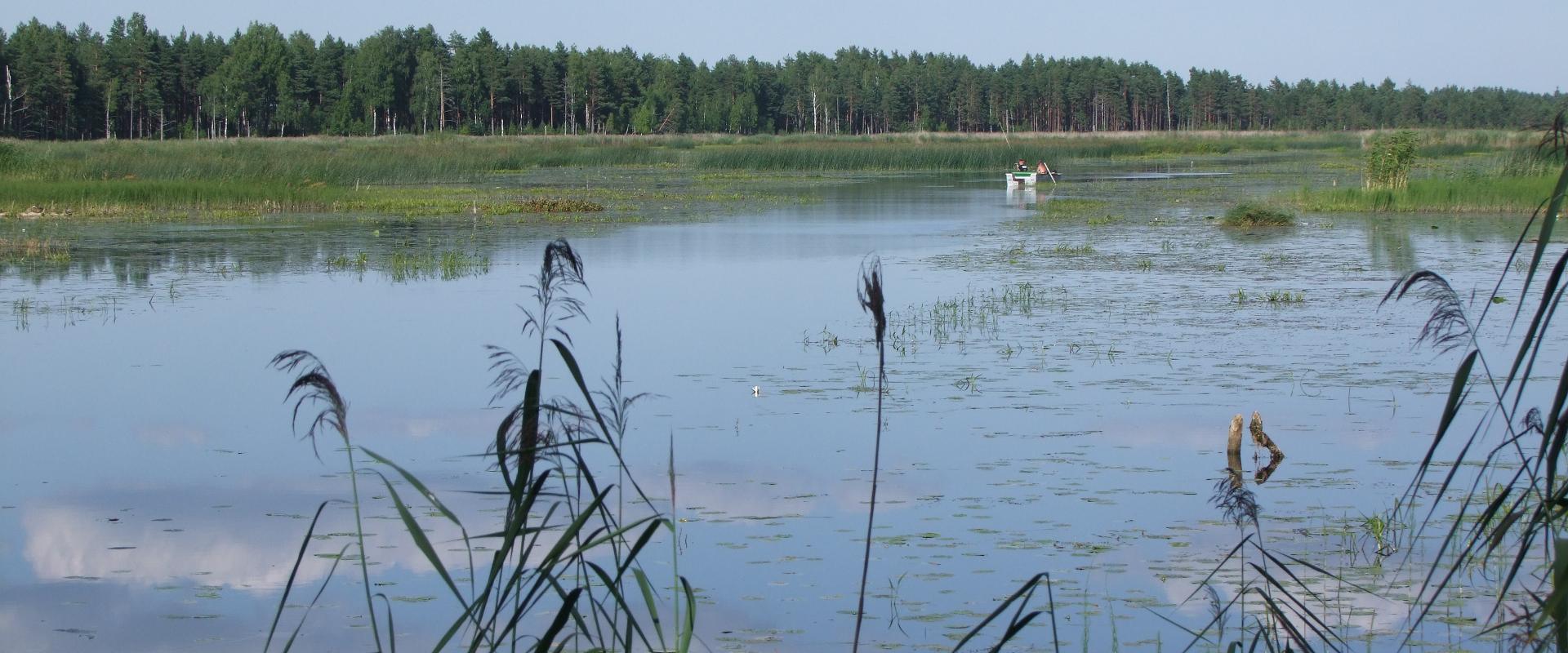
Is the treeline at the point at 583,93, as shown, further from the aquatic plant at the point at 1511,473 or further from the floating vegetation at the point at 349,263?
the aquatic plant at the point at 1511,473

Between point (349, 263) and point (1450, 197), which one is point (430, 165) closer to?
point (349, 263)

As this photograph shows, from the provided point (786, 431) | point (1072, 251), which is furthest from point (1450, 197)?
point (786, 431)

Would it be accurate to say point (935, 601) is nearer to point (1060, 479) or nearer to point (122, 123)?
point (1060, 479)

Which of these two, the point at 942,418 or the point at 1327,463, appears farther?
the point at 942,418

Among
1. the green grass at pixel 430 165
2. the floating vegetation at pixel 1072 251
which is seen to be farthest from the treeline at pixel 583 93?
the floating vegetation at pixel 1072 251

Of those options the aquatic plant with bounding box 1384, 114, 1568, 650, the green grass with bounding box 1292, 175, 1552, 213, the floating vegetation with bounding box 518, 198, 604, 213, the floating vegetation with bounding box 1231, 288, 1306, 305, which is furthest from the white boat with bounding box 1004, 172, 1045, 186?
the aquatic plant with bounding box 1384, 114, 1568, 650

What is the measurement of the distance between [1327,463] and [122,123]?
8487 centimetres

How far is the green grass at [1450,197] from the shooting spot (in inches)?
952

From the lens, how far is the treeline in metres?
79.4

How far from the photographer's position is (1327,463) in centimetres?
741

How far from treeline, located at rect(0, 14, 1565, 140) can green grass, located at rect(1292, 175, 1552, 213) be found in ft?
158

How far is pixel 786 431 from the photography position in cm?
839

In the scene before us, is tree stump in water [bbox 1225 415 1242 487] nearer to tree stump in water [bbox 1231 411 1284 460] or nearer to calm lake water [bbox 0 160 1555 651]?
tree stump in water [bbox 1231 411 1284 460]

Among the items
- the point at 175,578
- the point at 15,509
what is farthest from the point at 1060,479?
the point at 15,509
